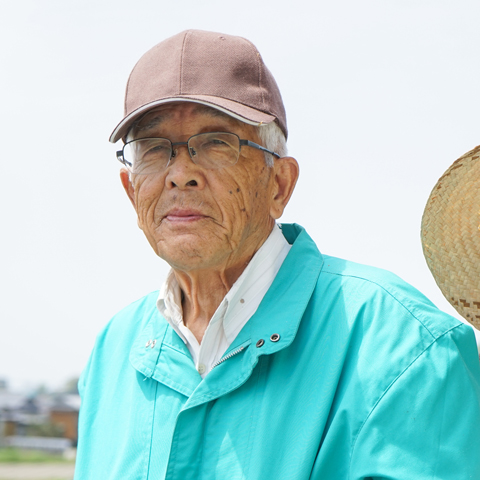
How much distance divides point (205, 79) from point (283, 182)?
509 mm

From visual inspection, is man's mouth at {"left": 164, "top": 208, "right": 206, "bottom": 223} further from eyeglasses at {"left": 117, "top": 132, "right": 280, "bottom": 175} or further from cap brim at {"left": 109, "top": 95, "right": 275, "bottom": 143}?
cap brim at {"left": 109, "top": 95, "right": 275, "bottom": 143}

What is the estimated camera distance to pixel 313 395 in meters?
1.78

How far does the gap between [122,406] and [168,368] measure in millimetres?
288

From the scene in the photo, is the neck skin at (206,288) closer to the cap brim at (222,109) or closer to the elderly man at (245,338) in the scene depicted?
the elderly man at (245,338)

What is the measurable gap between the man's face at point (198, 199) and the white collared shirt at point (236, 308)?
0.08 meters

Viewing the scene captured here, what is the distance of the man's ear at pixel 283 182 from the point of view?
2293mm

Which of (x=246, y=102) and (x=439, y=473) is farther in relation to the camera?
(x=246, y=102)

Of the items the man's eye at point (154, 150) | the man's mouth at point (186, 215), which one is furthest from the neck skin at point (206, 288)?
the man's eye at point (154, 150)

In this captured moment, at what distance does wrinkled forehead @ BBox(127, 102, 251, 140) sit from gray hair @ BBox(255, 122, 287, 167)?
0.25 ft

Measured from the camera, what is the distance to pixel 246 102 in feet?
6.80

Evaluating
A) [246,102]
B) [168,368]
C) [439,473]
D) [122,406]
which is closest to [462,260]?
[439,473]

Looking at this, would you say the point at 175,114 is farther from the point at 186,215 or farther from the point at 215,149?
the point at 186,215

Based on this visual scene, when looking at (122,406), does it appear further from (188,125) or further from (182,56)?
(182,56)

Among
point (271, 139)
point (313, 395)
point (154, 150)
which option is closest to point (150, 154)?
point (154, 150)
